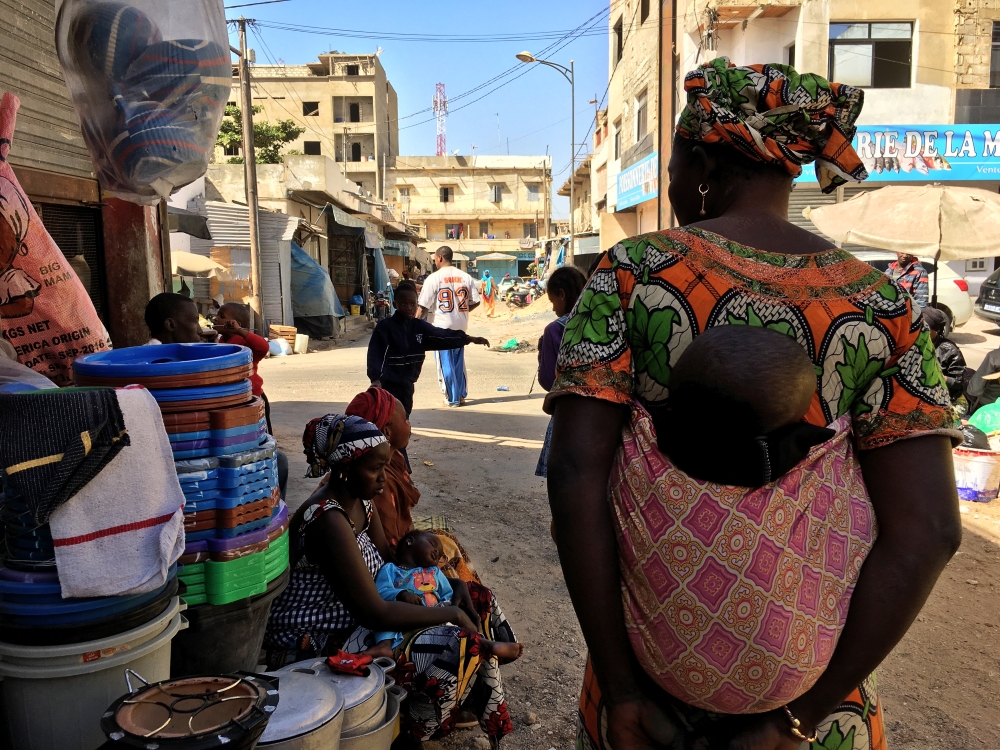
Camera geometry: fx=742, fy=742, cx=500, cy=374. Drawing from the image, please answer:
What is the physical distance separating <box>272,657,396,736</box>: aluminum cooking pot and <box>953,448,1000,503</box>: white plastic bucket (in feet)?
15.7

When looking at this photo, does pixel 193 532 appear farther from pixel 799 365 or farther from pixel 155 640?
pixel 799 365

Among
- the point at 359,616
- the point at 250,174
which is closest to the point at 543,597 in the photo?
the point at 359,616

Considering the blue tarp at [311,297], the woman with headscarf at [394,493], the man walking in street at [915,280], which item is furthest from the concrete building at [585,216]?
the woman with headscarf at [394,493]

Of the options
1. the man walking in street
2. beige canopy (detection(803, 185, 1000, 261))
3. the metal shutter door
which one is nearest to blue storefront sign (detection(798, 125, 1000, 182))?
the man walking in street

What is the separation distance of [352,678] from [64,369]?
1.44 metres

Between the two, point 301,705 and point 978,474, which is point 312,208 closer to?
point 978,474

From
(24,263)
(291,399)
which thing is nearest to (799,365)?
(24,263)

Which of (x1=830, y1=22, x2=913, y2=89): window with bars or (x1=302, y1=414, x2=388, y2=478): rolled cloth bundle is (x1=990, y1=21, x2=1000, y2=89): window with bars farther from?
(x1=302, y1=414, x2=388, y2=478): rolled cloth bundle

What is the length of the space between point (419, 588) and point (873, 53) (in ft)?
58.3

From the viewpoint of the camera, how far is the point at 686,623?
111cm

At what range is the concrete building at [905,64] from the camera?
15.8 m

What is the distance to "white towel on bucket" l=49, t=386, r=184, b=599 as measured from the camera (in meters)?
1.69

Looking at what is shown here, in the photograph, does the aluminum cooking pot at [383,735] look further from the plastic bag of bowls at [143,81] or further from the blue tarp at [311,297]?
the blue tarp at [311,297]

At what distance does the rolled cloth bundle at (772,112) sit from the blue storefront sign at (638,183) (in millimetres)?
16403
